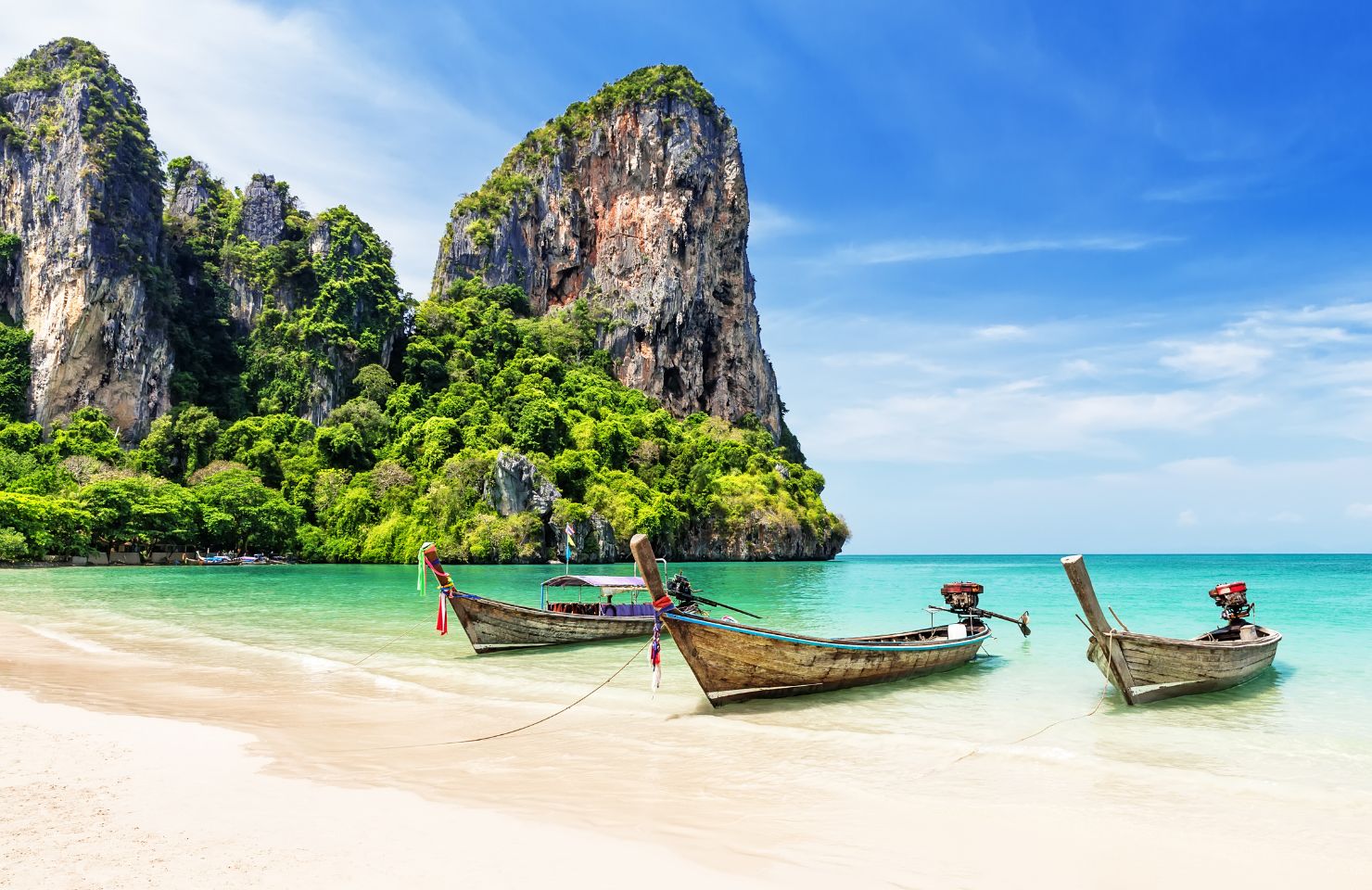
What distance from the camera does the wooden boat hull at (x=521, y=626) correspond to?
52.5 ft

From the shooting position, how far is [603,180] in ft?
304

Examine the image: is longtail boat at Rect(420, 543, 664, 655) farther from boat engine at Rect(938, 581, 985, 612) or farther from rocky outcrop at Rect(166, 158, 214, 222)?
rocky outcrop at Rect(166, 158, 214, 222)

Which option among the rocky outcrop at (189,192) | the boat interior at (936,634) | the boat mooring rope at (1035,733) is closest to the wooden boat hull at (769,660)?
the boat interior at (936,634)

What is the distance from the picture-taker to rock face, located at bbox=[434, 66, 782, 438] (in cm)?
8600

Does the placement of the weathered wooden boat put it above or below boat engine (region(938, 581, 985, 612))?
below

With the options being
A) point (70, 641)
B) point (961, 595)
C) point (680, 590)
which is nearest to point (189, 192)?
point (70, 641)

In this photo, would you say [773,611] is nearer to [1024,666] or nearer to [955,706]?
[1024,666]

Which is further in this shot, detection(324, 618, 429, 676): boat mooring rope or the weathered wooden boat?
the weathered wooden boat

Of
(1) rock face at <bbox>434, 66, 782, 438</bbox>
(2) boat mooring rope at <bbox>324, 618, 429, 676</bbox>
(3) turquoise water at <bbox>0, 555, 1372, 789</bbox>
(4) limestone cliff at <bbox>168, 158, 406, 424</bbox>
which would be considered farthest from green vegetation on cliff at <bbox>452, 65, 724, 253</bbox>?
(2) boat mooring rope at <bbox>324, 618, 429, 676</bbox>

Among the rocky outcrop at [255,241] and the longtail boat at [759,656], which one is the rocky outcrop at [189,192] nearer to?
the rocky outcrop at [255,241]

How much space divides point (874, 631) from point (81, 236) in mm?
68526

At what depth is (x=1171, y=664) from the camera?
11.7 metres

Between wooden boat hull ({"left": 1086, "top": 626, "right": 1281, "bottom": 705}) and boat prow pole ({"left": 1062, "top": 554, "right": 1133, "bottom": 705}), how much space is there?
3cm

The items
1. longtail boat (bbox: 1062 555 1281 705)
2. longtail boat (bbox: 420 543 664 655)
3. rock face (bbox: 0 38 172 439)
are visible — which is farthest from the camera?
rock face (bbox: 0 38 172 439)
